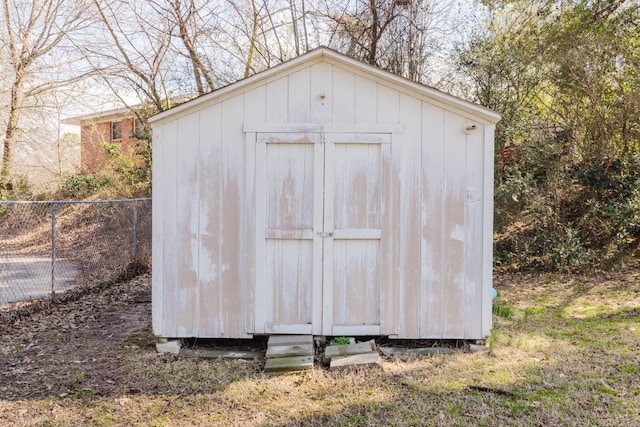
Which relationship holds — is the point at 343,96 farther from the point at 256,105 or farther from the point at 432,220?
the point at 432,220

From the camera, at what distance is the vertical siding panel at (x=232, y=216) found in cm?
464

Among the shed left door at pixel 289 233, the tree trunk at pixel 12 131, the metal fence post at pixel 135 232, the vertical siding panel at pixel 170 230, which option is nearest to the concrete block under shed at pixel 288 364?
the shed left door at pixel 289 233

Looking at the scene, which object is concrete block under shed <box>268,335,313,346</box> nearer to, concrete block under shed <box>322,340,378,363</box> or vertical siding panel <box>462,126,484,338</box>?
concrete block under shed <box>322,340,378,363</box>

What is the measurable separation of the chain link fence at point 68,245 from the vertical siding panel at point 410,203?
4507mm

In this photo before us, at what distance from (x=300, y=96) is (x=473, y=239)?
2.17 meters

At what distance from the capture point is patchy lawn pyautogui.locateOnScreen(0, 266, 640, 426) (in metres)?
3.32

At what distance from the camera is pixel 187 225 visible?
15.3ft

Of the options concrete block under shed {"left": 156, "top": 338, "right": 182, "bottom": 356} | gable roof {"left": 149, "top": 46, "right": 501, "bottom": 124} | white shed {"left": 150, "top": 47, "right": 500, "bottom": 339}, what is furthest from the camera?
concrete block under shed {"left": 156, "top": 338, "right": 182, "bottom": 356}

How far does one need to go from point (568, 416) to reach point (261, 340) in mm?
2914

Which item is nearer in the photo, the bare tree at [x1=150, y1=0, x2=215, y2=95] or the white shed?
the white shed

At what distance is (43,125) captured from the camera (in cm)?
1514

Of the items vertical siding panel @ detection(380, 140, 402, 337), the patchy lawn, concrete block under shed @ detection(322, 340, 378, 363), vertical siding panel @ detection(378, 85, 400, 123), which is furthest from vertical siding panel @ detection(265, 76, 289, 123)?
the patchy lawn

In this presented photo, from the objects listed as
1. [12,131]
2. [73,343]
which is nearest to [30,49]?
[12,131]

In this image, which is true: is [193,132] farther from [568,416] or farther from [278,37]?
[278,37]
